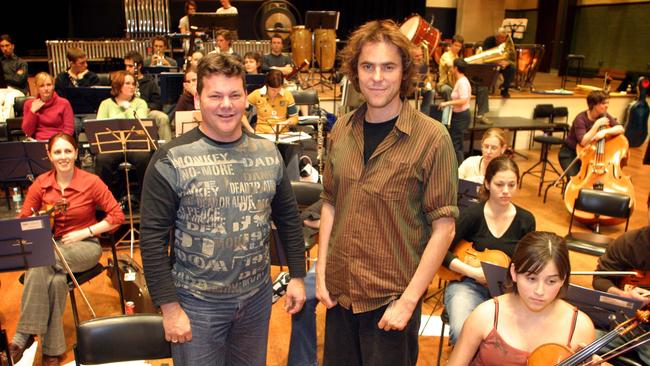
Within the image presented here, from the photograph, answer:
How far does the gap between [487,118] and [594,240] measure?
531cm

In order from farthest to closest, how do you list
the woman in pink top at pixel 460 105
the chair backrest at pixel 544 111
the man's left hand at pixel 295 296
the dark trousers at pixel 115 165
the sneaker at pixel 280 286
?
the chair backrest at pixel 544 111 < the woman in pink top at pixel 460 105 < the dark trousers at pixel 115 165 < the sneaker at pixel 280 286 < the man's left hand at pixel 295 296

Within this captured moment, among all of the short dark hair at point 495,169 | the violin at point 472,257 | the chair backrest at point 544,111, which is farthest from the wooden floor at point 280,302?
the chair backrest at point 544,111

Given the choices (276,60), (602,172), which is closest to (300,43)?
(276,60)

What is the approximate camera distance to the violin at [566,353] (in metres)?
1.82

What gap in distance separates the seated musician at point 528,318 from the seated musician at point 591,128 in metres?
4.41

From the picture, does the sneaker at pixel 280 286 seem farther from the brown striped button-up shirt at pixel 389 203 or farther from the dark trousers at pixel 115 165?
the dark trousers at pixel 115 165

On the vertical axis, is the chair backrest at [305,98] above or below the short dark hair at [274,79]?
below

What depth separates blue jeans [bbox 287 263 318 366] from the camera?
10.2 feet

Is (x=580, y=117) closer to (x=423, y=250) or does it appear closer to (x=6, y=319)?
(x=423, y=250)

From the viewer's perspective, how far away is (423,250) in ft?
6.43

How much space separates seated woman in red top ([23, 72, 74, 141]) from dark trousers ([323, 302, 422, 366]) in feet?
16.3

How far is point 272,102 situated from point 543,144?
13.2 feet

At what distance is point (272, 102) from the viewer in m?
6.75

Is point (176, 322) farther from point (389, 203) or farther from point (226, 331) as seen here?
point (389, 203)
